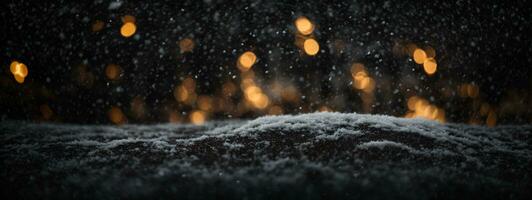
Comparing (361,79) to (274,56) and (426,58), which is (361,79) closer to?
(426,58)

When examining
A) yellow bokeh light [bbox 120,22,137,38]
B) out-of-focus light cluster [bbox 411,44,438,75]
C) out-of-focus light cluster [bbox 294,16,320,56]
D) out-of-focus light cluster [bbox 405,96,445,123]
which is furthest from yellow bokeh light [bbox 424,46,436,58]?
yellow bokeh light [bbox 120,22,137,38]

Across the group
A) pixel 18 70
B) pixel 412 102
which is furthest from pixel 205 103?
pixel 412 102

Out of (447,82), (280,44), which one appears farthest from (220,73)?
(447,82)

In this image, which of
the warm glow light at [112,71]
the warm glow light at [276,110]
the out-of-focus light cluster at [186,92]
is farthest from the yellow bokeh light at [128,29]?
the warm glow light at [276,110]

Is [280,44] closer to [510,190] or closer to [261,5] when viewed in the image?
[261,5]

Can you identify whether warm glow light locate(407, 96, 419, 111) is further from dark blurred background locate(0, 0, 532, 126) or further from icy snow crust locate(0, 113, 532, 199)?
icy snow crust locate(0, 113, 532, 199)

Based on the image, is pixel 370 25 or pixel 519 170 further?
pixel 370 25

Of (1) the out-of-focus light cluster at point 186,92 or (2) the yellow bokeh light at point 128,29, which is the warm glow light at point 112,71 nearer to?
(2) the yellow bokeh light at point 128,29
